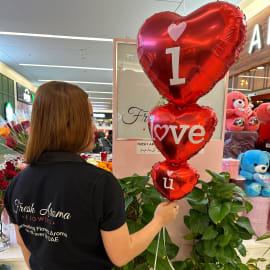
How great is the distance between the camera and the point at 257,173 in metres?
1.34

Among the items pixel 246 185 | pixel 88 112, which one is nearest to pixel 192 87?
pixel 88 112

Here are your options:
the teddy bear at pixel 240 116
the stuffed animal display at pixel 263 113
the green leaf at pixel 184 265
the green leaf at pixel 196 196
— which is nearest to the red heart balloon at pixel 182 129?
the green leaf at pixel 196 196

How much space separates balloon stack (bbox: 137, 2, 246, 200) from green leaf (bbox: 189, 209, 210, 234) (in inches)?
16.3

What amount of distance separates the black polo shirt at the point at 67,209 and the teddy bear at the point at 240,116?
4.41 feet

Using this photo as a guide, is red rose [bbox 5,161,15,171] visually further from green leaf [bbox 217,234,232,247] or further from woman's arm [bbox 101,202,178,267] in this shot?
green leaf [bbox 217,234,232,247]

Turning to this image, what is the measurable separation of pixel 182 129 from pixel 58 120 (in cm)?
38

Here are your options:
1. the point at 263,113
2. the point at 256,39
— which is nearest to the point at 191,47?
the point at 263,113

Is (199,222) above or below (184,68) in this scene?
below

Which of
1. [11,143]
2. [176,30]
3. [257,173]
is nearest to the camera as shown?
[176,30]

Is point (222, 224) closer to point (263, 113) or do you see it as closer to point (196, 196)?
point (196, 196)

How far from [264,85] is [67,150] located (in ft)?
9.60

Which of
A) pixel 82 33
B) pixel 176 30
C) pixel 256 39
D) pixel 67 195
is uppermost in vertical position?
pixel 82 33

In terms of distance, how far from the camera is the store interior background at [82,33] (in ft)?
8.63

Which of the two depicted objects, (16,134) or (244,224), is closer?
(244,224)
